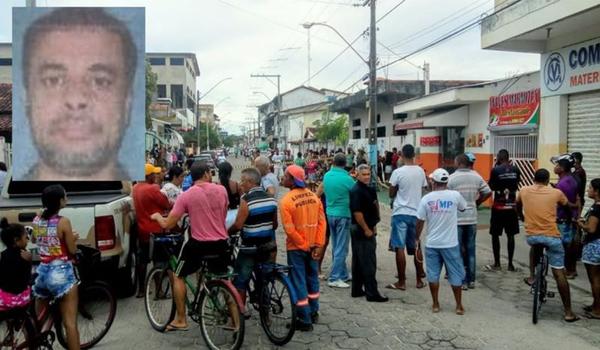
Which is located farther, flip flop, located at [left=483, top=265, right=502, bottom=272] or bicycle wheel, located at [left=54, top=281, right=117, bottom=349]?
flip flop, located at [left=483, top=265, right=502, bottom=272]

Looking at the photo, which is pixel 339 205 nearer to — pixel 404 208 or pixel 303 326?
pixel 404 208

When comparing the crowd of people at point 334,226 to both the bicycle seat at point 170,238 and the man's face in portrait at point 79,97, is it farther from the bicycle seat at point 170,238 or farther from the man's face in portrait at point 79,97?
the man's face in portrait at point 79,97

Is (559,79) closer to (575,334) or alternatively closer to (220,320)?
(575,334)

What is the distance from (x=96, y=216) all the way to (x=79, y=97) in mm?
1410

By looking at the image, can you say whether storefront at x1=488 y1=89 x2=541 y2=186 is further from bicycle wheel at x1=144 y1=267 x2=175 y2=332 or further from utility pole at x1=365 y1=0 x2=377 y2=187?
bicycle wheel at x1=144 y1=267 x2=175 y2=332

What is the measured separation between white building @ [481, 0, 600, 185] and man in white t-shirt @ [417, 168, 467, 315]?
221 inches

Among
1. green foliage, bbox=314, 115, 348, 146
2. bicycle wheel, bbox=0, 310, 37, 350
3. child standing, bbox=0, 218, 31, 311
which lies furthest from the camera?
green foliage, bbox=314, 115, 348, 146

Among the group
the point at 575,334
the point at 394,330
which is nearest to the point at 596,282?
the point at 575,334

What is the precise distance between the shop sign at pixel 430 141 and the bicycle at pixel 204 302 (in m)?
17.8

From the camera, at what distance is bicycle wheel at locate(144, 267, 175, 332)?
20.3 ft

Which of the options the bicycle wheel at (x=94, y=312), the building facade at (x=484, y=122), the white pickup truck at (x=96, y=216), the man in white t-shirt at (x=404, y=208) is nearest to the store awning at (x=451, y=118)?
the building facade at (x=484, y=122)

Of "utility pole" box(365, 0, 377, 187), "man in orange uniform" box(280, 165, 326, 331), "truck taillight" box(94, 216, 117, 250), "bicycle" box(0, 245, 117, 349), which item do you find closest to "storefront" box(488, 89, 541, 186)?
"utility pole" box(365, 0, 377, 187)

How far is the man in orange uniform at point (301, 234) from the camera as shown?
235 inches

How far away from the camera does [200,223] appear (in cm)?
557
